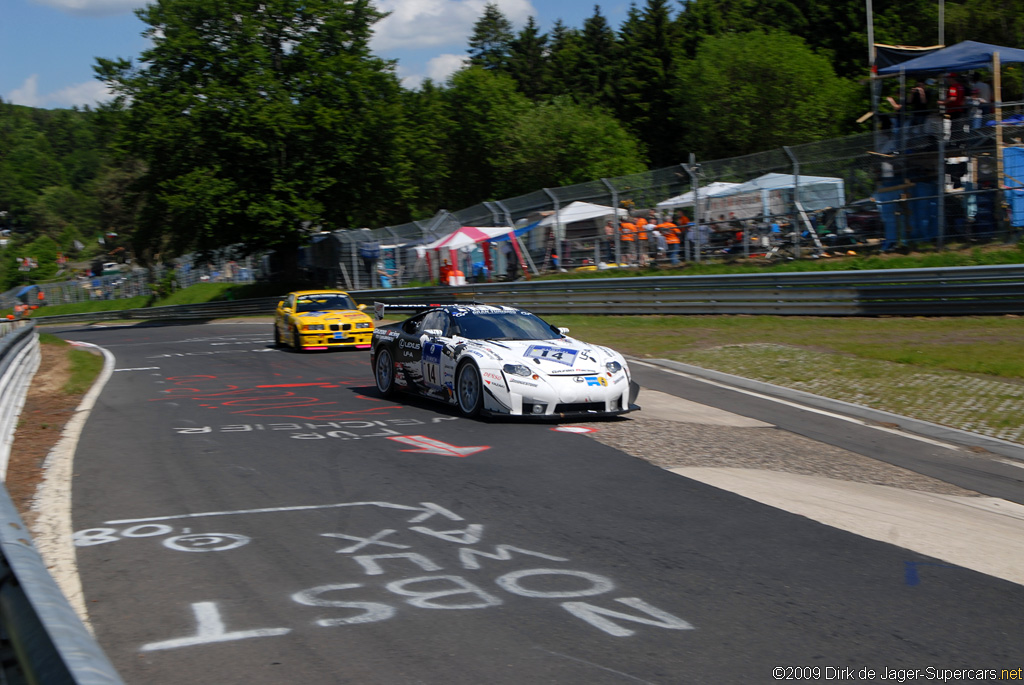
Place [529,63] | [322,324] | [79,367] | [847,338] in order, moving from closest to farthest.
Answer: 1. [847,338]
2. [79,367]
3. [322,324]
4. [529,63]

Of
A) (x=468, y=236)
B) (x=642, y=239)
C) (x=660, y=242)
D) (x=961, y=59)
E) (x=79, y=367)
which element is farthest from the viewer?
(x=468, y=236)

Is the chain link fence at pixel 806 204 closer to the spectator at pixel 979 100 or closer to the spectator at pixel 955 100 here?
the spectator at pixel 979 100

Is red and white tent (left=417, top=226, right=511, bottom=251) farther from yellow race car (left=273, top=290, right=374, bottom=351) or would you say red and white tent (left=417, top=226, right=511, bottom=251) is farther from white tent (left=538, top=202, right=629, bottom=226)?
yellow race car (left=273, top=290, right=374, bottom=351)

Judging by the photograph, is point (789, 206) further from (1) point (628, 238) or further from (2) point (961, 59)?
(2) point (961, 59)

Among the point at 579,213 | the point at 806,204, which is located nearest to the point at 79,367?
the point at 579,213

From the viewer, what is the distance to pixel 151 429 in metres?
10.9

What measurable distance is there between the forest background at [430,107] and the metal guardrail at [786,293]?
29.8ft

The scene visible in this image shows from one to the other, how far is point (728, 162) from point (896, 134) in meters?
4.22

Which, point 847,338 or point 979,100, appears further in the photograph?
point 979,100

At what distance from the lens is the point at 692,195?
24953mm

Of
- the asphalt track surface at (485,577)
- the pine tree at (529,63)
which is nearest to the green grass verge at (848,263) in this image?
the asphalt track surface at (485,577)

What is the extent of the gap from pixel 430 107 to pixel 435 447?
42.0 meters

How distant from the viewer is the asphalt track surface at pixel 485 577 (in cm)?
408

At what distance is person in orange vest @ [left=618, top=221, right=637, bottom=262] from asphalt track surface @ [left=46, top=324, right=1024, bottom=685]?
58.3 ft
